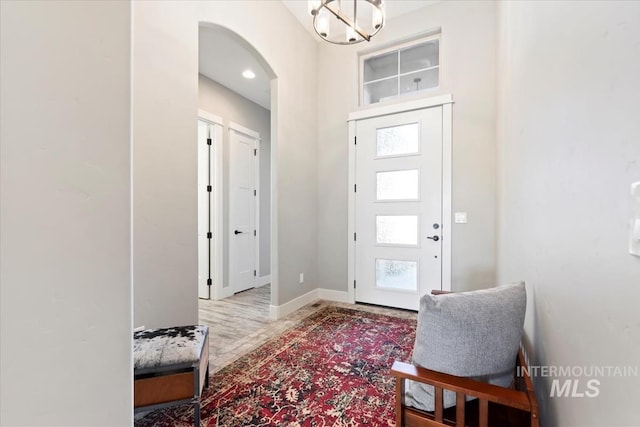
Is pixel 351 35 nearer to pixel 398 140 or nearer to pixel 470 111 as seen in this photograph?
pixel 398 140

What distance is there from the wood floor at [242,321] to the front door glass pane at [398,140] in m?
1.90

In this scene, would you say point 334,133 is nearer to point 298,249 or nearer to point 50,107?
point 298,249

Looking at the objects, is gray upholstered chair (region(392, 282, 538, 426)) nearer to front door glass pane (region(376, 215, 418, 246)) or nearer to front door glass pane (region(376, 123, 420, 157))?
front door glass pane (region(376, 215, 418, 246))

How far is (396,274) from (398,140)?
1.62m

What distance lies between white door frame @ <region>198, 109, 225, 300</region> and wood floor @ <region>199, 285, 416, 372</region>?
275mm

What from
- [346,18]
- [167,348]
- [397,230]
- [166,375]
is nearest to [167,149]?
[167,348]

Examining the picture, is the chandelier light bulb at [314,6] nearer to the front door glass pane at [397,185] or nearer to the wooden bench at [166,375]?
the front door glass pane at [397,185]

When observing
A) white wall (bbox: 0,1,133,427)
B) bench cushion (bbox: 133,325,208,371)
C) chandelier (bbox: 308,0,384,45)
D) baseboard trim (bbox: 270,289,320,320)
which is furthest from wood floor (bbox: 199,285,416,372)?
chandelier (bbox: 308,0,384,45)

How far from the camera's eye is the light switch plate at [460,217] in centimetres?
300

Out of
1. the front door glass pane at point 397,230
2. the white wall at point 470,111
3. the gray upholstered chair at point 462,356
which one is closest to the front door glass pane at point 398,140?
the white wall at point 470,111

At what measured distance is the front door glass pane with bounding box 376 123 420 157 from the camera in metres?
3.26

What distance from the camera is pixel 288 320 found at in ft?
9.82

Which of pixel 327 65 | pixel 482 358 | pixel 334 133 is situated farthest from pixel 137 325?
pixel 327 65

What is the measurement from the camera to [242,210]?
4.40m
